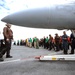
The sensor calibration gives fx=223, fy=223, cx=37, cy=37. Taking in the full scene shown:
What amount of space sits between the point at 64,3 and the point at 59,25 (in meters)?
0.79

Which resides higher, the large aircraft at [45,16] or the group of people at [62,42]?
the large aircraft at [45,16]

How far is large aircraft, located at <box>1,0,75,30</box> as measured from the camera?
25.2 ft

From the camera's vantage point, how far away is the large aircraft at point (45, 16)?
767 cm

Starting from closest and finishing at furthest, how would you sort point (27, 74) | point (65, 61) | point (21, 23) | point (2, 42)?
point (27, 74)
point (21, 23)
point (65, 61)
point (2, 42)

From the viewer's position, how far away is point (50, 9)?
7.73m

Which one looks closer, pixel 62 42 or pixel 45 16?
pixel 45 16

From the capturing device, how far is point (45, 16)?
7719 millimetres

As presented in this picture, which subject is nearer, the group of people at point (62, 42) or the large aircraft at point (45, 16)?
the large aircraft at point (45, 16)

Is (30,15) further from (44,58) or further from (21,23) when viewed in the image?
(44,58)

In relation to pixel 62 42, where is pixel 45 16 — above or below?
above

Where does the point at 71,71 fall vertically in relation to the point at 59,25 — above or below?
below

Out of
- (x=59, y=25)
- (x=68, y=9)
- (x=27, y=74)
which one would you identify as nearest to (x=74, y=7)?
(x=68, y=9)

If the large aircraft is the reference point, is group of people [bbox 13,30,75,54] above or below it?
below

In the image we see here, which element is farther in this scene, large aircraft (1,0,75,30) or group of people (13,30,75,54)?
group of people (13,30,75,54)
